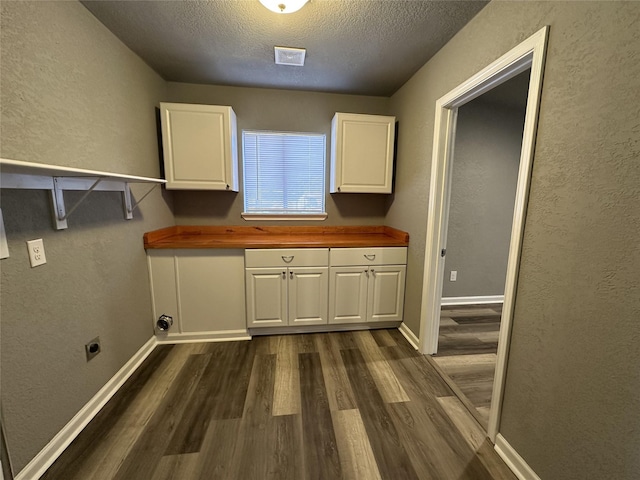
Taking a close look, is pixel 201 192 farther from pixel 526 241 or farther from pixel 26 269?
pixel 526 241

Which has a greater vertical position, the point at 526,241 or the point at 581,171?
the point at 581,171

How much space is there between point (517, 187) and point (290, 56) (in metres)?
1.74

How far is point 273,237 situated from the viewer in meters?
2.61

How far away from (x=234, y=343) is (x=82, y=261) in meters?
1.26

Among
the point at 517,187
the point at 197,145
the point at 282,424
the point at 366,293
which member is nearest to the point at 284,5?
the point at 197,145

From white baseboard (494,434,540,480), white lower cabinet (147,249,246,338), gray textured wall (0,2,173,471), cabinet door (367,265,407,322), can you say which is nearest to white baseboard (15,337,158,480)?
gray textured wall (0,2,173,471)

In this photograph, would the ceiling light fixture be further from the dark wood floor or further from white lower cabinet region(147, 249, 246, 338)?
the dark wood floor

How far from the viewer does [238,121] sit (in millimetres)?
2562

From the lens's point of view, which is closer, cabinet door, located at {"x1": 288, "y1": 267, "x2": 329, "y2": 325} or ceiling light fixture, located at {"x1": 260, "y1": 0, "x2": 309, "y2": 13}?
ceiling light fixture, located at {"x1": 260, "y1": 0, "x2": 309, "y2": 13}

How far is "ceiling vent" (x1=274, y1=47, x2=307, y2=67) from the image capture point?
1.83 metres

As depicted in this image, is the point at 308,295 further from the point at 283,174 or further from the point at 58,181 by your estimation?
the point at 58,181

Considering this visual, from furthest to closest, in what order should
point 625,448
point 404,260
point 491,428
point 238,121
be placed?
point 238,121 < point 404,260 < point 491,428 < point 625,448

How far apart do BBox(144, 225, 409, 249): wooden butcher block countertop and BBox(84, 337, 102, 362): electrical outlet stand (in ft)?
2.50

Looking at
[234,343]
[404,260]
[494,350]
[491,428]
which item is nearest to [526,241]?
[491,428]
